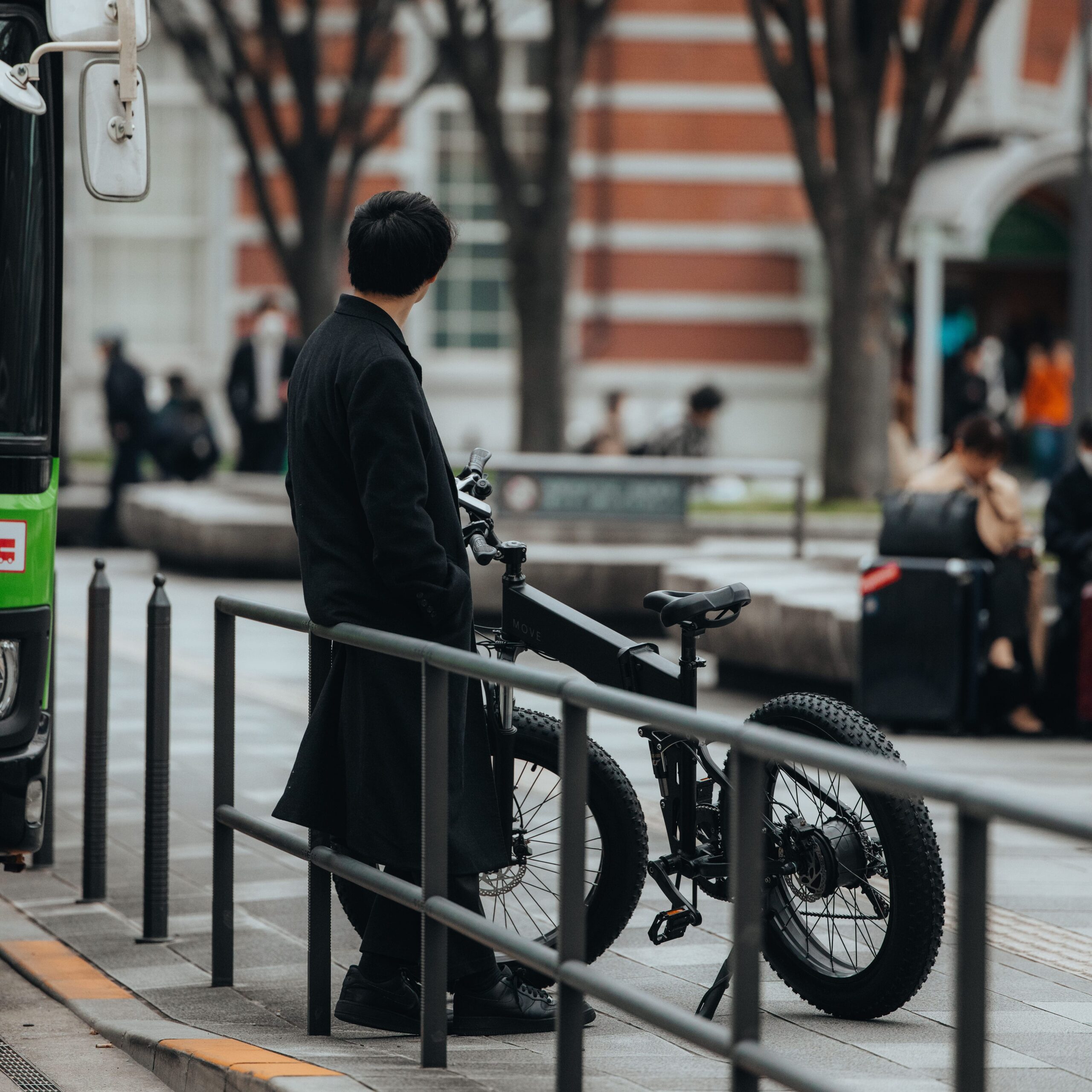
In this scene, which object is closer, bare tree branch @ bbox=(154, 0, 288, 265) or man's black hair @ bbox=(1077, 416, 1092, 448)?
man's black hair @ bbox=(1077, 416, 1092, 448)

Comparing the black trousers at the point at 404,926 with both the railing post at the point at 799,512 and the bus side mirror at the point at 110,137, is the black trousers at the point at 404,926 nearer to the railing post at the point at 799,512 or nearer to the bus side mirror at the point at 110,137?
the bus side mirror at the point at 110,137

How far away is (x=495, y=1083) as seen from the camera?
4.19 m

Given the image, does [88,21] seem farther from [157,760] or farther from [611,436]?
[611,436]

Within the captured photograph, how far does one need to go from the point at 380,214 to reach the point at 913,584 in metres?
5.54

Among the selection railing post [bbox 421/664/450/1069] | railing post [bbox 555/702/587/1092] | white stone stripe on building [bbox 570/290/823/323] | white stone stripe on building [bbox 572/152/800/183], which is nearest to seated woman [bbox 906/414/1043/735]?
railing post [bbox 421/664/450/1069]

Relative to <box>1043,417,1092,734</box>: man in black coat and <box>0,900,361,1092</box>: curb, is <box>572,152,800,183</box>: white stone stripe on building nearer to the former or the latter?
<box>1043,417,1092,734</box>: man in black coat

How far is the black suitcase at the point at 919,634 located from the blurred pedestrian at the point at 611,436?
26.4 ft

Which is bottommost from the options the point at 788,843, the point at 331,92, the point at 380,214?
the point at 788,843

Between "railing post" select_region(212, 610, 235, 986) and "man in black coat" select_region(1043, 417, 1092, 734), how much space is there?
5.60 metres

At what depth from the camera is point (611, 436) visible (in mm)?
18609

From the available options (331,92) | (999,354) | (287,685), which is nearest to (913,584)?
(287,685)

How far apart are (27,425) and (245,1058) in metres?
1.97

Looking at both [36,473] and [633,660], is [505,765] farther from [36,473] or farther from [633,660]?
[36,473]

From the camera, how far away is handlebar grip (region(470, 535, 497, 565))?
4.69 meters
